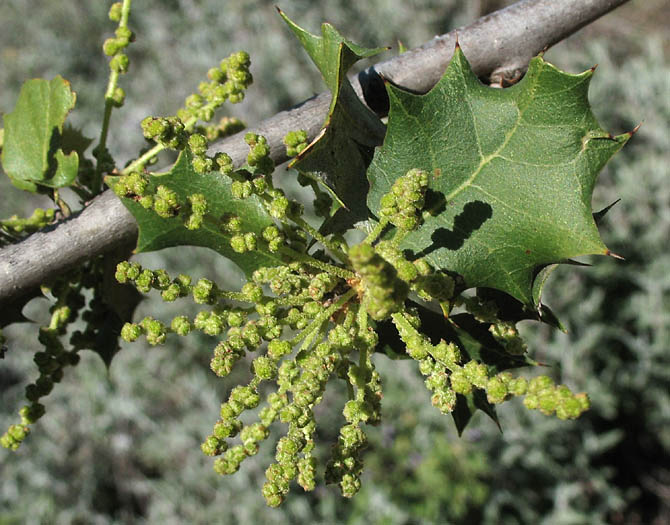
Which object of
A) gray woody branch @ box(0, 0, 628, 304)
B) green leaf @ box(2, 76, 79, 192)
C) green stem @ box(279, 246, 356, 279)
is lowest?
green stem @ box(279, 246, 356, 279)

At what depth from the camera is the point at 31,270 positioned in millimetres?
1028

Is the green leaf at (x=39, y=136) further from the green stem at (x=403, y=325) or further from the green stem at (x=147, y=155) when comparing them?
the green stem at (x=403, y=325)

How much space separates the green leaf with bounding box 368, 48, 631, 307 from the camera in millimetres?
798

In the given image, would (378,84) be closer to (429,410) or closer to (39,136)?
(39,136)

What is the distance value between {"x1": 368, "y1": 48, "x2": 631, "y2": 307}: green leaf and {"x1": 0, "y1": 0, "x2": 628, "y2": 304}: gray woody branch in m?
0.28

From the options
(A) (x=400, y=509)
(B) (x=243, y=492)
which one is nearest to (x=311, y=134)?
(A) (x=400, y=509)

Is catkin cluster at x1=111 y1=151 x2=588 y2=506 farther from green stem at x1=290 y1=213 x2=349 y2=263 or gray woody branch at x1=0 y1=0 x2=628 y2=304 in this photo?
gray woody branch at x1=0 y1=0 x2=628 y2=304

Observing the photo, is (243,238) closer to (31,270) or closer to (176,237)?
(176,237)

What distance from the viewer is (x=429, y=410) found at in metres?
3.60

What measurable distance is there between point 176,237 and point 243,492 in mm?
3102

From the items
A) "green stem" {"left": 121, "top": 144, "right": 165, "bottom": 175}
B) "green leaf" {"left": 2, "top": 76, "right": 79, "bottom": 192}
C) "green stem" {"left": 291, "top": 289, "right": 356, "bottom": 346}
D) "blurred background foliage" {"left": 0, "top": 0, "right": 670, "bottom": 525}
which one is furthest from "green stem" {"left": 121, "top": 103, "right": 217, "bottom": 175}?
"blurred background foliage" {"left": 0, "top": 0, "right": 670, "bottom": 525}

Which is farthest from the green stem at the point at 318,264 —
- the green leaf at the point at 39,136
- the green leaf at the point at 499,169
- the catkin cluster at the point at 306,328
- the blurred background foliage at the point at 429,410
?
the blurred background foliage at the point at 429,410

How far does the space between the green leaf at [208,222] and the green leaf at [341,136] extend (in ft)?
0.37

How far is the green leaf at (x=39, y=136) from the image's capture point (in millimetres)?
1085
